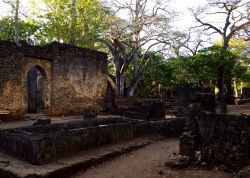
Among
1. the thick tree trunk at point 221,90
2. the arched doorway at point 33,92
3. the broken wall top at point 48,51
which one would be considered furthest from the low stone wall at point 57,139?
the thick tree trunk at point 221,90

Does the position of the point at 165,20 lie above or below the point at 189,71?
above

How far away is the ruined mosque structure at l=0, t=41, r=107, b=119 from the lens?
12.5 metres

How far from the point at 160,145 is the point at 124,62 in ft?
42.7

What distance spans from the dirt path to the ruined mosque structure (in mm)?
6440

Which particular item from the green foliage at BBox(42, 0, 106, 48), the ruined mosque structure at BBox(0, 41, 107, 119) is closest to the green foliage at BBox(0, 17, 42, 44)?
the green foliage at BBox(42, 0, 106, 48)

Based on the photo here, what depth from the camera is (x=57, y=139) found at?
7348mm

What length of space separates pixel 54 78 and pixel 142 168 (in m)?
8.68

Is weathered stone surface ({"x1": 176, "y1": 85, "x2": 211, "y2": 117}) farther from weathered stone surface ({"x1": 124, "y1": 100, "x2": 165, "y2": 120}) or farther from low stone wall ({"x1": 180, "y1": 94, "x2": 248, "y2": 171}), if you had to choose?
low stone wall ({"x1": 180, "y1": 94, "x2": 248, "y2": 171})

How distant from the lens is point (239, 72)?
26656mm

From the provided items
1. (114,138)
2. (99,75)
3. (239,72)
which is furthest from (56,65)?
(239,72)

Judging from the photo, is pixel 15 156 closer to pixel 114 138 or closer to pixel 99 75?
pixel 114 138

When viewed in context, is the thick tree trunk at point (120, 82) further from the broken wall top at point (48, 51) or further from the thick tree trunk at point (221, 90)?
the thick tree trunk at point (221, 90)

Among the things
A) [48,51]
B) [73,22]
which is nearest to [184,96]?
[48,51]

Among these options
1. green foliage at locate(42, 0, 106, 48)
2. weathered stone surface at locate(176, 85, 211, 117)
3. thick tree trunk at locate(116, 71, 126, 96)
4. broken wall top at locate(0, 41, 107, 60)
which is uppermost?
green foliage at locate(42, 0, 106, 48)
